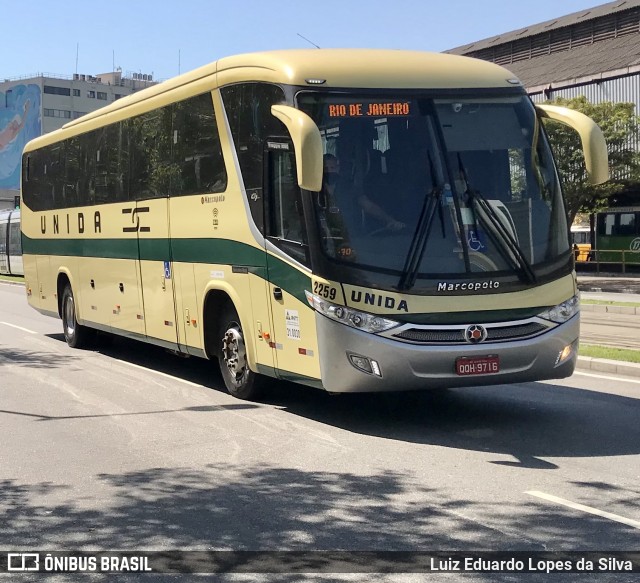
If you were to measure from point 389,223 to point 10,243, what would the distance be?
144 feet

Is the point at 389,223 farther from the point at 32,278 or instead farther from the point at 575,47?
the point at 575,47

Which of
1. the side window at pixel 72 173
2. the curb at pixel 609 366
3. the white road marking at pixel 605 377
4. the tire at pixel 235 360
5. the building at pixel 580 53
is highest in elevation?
the building at pixel 580 53

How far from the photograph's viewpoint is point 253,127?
9898mm

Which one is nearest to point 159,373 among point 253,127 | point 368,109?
point 253,127

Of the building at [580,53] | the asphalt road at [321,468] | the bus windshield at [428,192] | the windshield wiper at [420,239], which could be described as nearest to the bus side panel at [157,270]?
the asphalt road at [321,468]

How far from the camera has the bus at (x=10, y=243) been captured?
48094 mm

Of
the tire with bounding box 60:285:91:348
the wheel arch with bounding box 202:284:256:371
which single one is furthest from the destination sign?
the tire with bounding box 60:285:91:348

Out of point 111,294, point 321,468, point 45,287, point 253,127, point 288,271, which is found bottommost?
point 321,468

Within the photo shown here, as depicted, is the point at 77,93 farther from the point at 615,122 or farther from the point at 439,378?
the point at 439,378

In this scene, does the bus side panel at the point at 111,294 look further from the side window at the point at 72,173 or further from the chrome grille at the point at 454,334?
the chrome grille at the point at 454,334

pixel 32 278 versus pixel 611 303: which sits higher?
pixel 32 278

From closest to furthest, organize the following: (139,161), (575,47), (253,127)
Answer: (253,127) < (139,161) < (575,47)

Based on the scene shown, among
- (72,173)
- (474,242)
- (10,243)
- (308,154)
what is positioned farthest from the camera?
(10,243)

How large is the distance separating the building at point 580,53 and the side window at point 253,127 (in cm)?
3820
